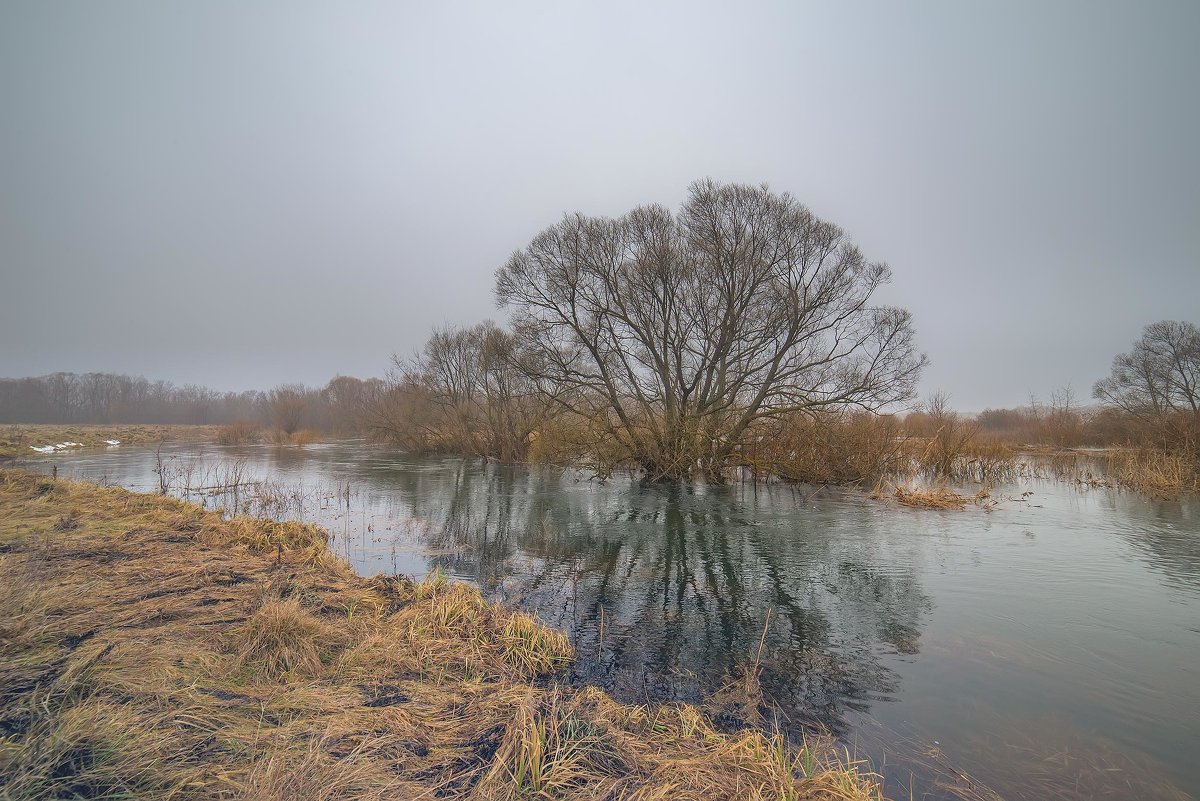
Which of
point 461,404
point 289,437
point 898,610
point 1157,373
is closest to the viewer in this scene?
point 898,610

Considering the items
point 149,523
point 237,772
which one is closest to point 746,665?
point 237,772

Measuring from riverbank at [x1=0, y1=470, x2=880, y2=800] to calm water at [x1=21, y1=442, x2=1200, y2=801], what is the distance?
1046mm

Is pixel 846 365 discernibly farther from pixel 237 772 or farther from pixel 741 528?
pixel 237 772

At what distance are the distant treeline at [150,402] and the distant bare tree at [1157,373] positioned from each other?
5375 centimetres

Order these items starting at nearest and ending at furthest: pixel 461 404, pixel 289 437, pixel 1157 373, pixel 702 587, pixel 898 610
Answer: pixel 898 610 → pixel 702 587 → pixel 1157 373 → pixel 461 404 → pixel 289 437

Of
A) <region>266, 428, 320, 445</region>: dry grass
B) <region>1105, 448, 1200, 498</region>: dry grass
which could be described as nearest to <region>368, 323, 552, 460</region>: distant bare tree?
<region>266, 428, 320, 445</region>: dry grass

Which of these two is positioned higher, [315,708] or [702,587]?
[315,708]

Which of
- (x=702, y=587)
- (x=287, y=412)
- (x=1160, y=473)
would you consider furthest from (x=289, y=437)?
(x=1160, y=473)

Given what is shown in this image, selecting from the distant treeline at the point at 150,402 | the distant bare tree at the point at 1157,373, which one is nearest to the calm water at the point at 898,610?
the distant bare tree at the point at 1157,373

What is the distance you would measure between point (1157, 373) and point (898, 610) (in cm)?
3145

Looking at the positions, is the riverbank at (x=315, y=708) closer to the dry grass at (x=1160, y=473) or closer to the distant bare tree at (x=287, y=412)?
the dry grass at (x=1160, y=473)

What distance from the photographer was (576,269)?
798 inches

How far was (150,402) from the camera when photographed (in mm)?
92312

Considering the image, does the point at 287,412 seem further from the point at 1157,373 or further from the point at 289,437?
the point at 1157,373
